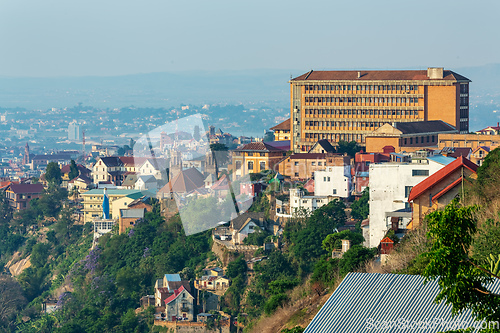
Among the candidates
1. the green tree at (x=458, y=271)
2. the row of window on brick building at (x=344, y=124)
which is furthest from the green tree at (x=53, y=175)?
the green tree at (x=458, y=271)

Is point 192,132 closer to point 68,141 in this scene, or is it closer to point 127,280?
point 127,280

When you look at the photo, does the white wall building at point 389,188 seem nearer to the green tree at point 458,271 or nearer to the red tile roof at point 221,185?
the red tile roof at point 221,185

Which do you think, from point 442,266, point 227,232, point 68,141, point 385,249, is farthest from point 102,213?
point 68,141

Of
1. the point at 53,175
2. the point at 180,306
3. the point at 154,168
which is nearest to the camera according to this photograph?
the point at 180,306

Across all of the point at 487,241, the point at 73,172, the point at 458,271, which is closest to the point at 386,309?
the point at 487,241

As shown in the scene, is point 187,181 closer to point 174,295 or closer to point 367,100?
point 174,295

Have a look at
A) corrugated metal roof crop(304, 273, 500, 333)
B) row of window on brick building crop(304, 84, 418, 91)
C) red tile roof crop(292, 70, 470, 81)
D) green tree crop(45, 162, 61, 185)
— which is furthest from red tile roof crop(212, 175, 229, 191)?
corrugated metal roof crop(304, 273, 500, 333)

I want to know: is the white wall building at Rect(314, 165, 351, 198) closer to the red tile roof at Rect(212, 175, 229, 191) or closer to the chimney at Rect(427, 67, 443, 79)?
the red tile roof at Rect(212, 175, 229, 191)
